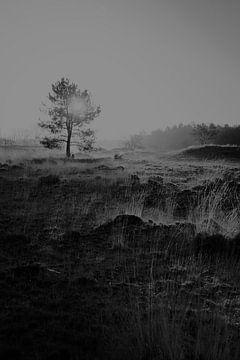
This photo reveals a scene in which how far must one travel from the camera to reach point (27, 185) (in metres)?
8.77

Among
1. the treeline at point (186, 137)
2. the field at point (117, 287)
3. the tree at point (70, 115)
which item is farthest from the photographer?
the treeline at point (186, 137)

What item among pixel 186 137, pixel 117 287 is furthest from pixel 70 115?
pixel 186 137

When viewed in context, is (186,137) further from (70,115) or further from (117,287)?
(117,287)

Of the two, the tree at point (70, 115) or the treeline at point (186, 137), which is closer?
the tree at point (70, 115)

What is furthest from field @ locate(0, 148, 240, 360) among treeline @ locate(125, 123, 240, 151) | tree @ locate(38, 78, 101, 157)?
treeline @ locate(125, 123, 240, 151)

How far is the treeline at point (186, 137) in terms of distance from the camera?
62219 millimetres

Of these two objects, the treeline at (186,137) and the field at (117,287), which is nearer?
the field at (117,287)

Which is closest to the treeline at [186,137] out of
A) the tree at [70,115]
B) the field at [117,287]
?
the tree at [70,115]

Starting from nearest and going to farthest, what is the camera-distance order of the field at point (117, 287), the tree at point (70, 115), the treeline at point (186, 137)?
the field at point (117, 287), the tree at point (70, 115), the treeline at point (186, 137)

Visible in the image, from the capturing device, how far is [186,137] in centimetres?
8988

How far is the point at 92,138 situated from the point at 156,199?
1804 cm

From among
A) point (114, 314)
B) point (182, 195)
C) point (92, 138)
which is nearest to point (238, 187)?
point (182, 195)

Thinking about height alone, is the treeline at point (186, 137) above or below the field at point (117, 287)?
above

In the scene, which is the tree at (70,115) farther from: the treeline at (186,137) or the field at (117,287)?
the treeline at (186,137)
